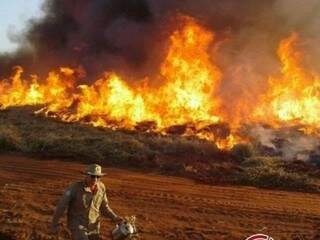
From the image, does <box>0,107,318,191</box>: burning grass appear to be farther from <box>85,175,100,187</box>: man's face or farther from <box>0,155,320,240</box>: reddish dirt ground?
<box>85,175,100,187</box>: man's face

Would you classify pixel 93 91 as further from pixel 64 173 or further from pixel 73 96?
pixel 64 173

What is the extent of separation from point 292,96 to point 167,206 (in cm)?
1288

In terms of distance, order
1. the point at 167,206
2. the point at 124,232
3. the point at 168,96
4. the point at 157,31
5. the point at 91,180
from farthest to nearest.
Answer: the point at 157,31
the point at 168,96
the point at 167,206
the point at 91,180
the point at 124,232

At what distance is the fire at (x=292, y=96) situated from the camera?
25.7 meters

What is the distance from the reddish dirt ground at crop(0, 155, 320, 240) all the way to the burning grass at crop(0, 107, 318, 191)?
0.91m

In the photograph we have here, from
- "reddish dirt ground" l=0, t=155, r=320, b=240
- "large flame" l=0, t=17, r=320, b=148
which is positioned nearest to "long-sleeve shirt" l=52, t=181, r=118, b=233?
"reddish dirt ground" l=0, t=155, r=320, b=240

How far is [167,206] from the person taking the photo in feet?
48.4

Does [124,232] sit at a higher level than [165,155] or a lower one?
lower

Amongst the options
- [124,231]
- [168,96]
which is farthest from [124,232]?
[168,96]

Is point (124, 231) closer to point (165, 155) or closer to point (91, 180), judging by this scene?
point (91, 180)

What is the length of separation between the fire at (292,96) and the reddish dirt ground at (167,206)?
8839 millimetres

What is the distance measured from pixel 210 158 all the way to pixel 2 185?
7.31 m

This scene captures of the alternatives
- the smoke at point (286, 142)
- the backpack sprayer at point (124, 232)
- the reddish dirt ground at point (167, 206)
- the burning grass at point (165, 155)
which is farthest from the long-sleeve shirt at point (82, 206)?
the smoke at point (286, 142)

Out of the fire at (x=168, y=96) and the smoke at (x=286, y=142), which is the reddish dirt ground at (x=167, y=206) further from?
the fire at (x=168, y=96)
